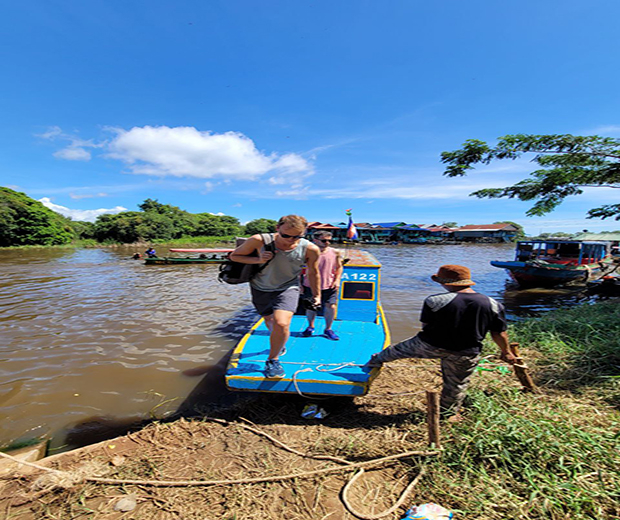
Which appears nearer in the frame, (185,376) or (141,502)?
(141,502)

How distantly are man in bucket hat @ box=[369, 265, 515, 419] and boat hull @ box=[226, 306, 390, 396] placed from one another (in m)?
0.86

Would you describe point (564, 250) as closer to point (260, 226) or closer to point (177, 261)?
point (177, 261)

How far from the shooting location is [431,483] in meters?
2.34

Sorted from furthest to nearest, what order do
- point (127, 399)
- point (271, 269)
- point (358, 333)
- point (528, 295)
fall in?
point (528, 295), point (358, 333), point (127, 399), point (271, 269)

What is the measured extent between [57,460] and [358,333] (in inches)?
155

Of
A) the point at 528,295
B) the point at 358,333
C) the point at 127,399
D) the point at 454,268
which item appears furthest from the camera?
the point at 528,295

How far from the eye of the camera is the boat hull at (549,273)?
1372 centimetres

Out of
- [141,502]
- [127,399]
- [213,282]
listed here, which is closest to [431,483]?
[141,502]

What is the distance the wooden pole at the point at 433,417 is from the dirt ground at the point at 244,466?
0.18 meters

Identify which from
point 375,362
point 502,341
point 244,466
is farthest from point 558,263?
point 244,466

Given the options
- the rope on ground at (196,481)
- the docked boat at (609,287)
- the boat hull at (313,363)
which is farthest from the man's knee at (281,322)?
the docked boat at (609,287)

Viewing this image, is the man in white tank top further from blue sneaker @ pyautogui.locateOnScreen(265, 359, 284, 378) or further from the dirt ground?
the dirt ground

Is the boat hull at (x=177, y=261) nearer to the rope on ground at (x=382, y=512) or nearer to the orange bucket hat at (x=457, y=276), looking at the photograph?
the orange bucket hat at (x=457, y=276)

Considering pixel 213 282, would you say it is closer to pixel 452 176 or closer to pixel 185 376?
pixel 185 376
